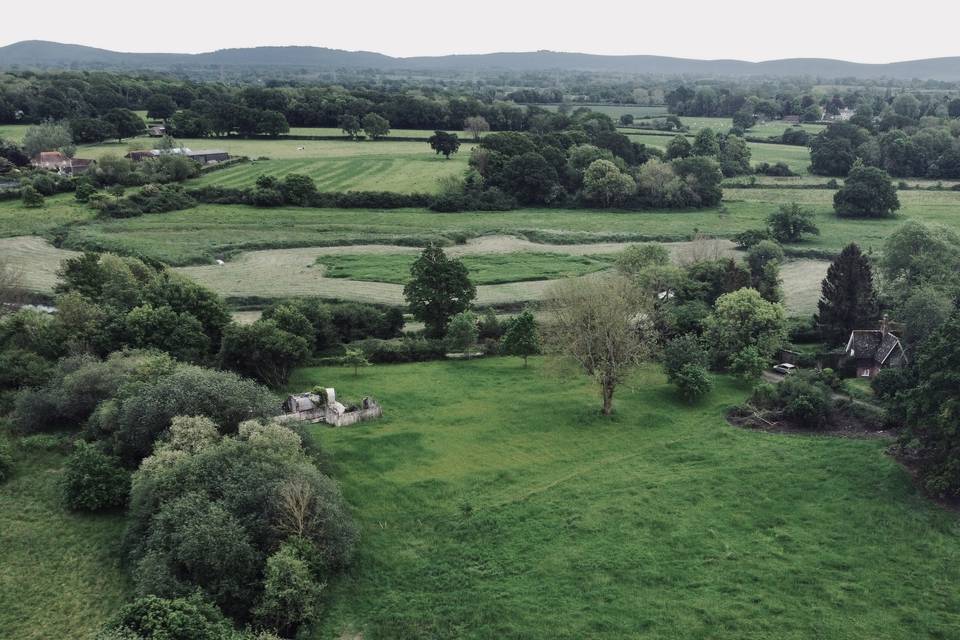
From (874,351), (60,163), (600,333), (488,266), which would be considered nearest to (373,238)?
(488,266)

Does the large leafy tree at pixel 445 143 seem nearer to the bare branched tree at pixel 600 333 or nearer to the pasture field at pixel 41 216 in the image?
the pasture field at pixel 41 216

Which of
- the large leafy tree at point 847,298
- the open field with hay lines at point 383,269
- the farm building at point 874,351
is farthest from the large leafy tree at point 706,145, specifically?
the farm building at point 874,351

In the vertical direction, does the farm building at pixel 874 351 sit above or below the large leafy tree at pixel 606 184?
below

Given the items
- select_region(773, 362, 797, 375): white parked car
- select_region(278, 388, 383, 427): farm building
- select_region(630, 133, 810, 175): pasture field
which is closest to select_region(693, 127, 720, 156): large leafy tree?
select_region(630, 133, 810, 175): pasture field

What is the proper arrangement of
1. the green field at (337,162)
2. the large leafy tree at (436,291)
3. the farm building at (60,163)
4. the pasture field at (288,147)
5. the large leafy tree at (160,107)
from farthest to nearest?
the large leafy tree at (160,107)
the pasture field at (288,147)
the farm building at (60,163)
the green field at (337,162)
the large leafy tree at (436,291)

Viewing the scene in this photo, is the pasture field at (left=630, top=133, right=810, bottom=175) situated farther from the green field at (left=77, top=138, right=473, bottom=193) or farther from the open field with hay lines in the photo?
the open field with hay lines

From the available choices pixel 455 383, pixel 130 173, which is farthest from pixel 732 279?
pixel 130 173
